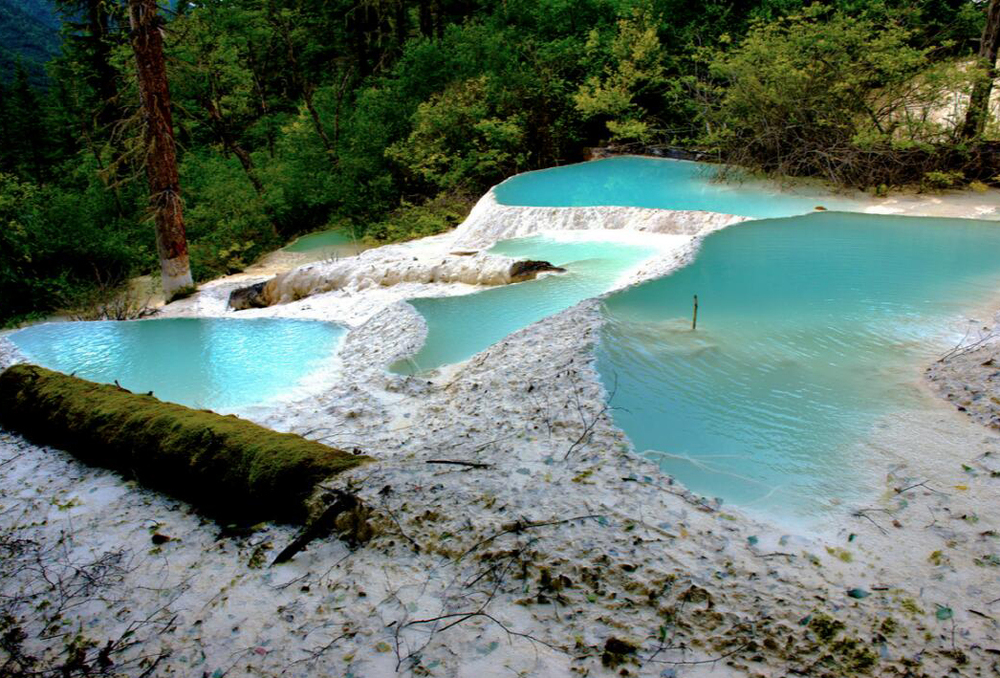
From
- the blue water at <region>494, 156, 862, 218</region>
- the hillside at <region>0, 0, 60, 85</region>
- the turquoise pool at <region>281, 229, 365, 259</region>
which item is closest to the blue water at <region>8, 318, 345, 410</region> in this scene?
the turquoise pool at <region>281, 229, 365, 259</region>

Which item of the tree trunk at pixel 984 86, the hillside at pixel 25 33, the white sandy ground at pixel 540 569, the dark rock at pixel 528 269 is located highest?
the hillside at pixel 25 33

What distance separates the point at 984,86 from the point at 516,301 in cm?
1031

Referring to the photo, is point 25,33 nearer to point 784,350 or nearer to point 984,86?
point 984,86

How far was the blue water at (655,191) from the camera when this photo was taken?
39.2 feet

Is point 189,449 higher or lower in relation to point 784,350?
higher

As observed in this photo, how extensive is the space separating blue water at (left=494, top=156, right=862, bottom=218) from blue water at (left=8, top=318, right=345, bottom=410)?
21.9 feet

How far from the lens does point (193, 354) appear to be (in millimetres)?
7684

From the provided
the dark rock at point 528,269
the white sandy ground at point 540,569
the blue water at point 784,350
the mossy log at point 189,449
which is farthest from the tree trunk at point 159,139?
the blue water at point 784,350

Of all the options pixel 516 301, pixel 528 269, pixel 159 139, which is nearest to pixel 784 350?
pixel 516 301

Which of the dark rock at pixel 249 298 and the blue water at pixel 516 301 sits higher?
the blue water at pixel 516 301

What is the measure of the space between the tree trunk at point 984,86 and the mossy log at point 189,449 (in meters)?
13.5

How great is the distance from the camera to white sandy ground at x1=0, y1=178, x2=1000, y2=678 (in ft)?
8.41

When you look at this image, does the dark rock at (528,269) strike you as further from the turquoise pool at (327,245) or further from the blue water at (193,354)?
the turquoise pool at (327,245)

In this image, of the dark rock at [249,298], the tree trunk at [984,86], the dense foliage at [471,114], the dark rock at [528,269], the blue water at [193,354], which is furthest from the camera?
the dense foliage at [471,114]
